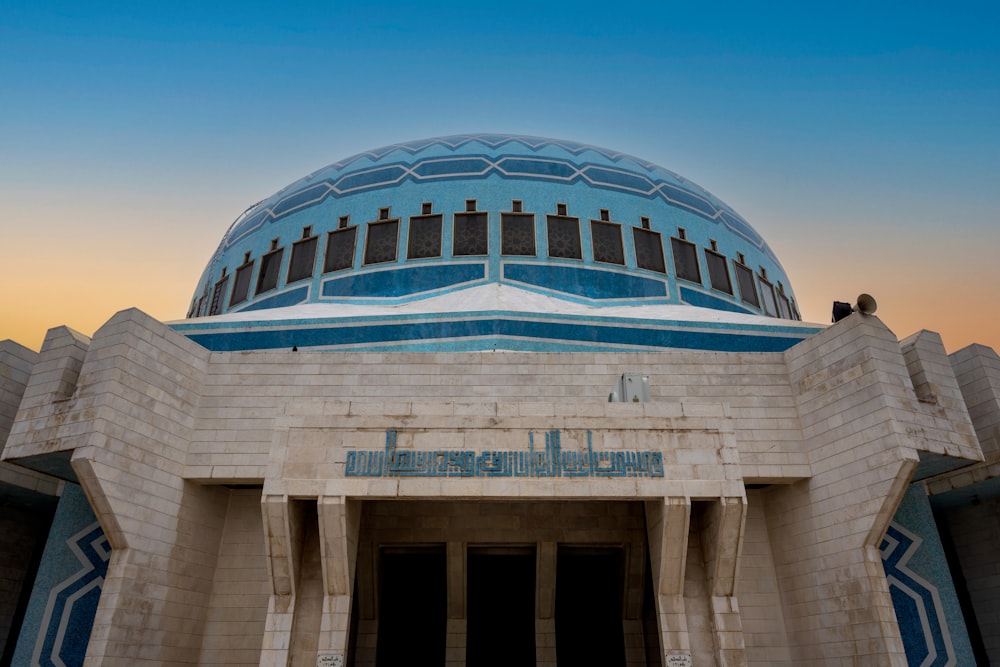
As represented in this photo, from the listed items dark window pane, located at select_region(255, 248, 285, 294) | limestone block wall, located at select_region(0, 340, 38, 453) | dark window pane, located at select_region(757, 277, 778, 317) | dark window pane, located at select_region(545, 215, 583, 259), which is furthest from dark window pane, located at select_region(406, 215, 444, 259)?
dark window pane, located at select_region(757, 277, 778, 317)

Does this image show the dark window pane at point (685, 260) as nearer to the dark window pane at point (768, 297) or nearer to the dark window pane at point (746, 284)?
the dark window pane at point (746, 284)

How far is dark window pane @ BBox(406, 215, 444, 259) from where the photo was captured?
A: 20.9m

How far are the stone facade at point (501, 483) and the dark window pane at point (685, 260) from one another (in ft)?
29.1

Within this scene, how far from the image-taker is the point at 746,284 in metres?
23.8

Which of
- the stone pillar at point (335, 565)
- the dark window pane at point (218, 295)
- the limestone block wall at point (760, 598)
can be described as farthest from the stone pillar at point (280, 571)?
the dark window pane at point (218, 295)

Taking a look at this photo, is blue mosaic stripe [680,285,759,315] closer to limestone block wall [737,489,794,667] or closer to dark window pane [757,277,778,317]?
dark window pane [757,277,778,317]

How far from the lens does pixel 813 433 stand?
12.5 meters

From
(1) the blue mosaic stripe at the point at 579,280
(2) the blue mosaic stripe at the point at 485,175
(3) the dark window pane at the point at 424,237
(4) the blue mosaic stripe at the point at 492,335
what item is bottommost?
(4) the blue mosaic stripe at the point at 492,335

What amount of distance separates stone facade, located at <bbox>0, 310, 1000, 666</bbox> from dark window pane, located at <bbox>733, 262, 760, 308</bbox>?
9726 mm

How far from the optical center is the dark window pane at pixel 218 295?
2400 cm

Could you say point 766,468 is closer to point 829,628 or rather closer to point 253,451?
point 829,628

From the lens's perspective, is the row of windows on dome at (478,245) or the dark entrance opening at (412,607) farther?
the row of windows on dome at (478,245)

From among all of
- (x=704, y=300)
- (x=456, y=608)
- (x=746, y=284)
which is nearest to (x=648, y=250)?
(x=704, y=300)

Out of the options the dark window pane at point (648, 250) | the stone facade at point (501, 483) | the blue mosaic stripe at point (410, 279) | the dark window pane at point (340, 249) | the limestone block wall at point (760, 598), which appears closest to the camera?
the stone facade at point (501, 483)
